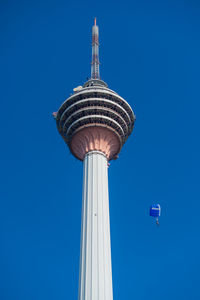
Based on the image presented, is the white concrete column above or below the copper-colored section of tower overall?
below

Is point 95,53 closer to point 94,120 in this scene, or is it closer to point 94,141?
point 94,120

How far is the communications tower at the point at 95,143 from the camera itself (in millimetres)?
36875

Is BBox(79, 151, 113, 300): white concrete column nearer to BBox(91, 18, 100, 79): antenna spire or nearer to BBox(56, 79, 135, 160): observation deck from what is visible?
BBox(56, 79, 135, 160): observation deck

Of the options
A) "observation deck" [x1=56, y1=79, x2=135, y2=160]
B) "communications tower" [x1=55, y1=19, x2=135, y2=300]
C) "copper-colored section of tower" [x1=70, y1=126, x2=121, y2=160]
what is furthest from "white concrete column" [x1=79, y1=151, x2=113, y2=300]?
"observation deck" [x1=56, y1=79, x2=135, y2=160]

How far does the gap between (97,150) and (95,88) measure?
347 inches

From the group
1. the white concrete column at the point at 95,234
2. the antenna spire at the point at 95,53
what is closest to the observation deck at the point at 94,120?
the white concrete column at the point at 95,234

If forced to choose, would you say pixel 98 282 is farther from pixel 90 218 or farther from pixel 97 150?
pixel 97 150

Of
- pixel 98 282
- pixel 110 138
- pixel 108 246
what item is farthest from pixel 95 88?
pixel 98 282

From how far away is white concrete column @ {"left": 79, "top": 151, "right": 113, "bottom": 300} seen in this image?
34.5m

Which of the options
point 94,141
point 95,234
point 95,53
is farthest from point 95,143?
point 95,53

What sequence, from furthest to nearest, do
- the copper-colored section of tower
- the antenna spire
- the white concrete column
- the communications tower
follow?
the antenna spire, the copper-colored section of tower, the communications tower, the white concrete column

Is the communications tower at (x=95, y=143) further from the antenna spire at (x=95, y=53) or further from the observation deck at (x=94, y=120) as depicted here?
the antenna spire at (x=95, y=53)

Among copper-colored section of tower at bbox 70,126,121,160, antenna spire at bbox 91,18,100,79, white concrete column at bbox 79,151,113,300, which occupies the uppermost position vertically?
antenna spire at bbox 91,18,100,79

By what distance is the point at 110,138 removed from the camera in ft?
152
